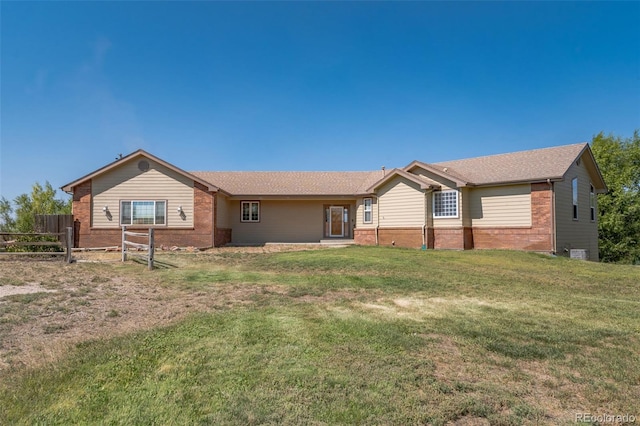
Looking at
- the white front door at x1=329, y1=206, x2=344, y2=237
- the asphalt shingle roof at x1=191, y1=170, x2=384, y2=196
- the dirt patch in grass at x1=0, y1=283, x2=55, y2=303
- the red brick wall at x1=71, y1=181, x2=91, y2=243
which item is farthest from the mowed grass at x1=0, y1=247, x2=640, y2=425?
the white front door at x1=329, y1=206, x2=344, y2=237

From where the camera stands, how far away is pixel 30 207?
985 inches

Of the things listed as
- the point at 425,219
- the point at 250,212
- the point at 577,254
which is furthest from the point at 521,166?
the point at 250,212

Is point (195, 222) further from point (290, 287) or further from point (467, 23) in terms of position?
point (467, 23)

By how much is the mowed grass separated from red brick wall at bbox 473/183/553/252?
9.60 metres

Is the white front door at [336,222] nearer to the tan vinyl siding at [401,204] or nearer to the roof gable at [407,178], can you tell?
the roof gable at [407,178]

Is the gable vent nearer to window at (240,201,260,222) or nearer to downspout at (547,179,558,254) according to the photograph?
window at (240,201,260,222)

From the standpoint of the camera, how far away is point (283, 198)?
891 inches

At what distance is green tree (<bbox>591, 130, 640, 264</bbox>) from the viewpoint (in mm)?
30234

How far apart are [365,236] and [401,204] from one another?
314 centimetres

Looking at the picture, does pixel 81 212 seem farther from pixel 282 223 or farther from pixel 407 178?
pixel 407 178

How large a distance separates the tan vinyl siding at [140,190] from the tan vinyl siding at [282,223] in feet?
14.3

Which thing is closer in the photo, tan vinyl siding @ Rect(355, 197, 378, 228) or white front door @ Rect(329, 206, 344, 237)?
tan vinyl siding @ Rect(355, 197, 378, 228)

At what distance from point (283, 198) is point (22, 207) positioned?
60.4 feet

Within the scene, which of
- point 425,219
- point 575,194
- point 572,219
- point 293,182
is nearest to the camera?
point 572,219
